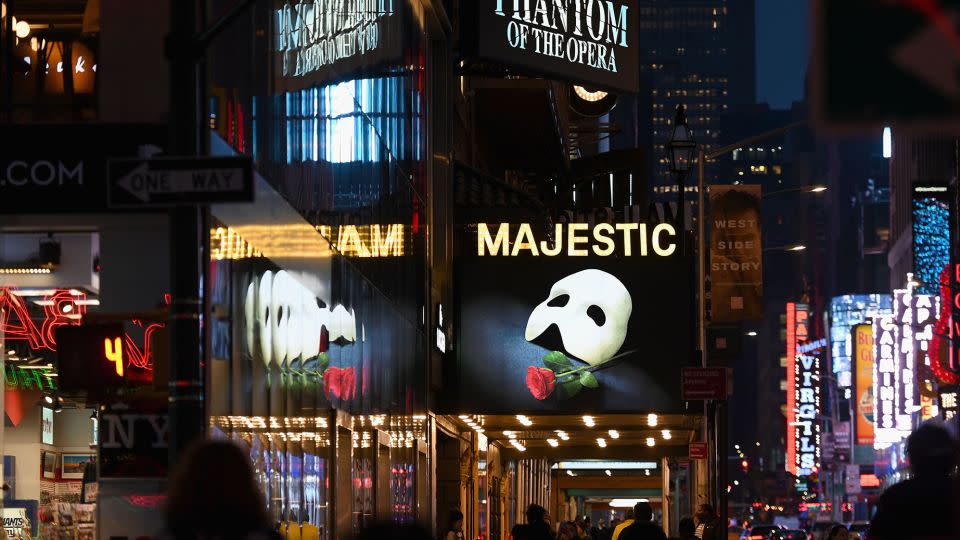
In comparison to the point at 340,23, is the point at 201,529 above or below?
below

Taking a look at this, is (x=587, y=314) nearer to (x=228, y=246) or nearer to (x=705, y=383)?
(x=705, y=383)

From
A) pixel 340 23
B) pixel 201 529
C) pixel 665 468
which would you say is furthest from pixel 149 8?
pixel 665 468

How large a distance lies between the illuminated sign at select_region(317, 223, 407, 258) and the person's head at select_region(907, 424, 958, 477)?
429 inches

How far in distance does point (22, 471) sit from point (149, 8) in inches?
507

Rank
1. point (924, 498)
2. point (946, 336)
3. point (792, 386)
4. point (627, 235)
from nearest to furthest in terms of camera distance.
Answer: point (924, 498), point (627, 235), point (946, 336), point (792, 386)

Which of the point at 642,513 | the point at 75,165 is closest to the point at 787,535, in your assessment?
the point at 642,513

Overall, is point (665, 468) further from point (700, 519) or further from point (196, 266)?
point (196, 266)

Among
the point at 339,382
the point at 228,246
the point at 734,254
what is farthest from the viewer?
the point at 734,254

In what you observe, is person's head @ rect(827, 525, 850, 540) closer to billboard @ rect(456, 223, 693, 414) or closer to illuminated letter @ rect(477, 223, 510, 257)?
billboard @ rect(456, 223, 693, 414)

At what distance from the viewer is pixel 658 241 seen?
34281 mm

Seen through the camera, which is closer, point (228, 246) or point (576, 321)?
point (228, 246)

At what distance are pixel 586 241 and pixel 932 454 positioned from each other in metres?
25.6

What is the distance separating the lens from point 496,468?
50.1 metres

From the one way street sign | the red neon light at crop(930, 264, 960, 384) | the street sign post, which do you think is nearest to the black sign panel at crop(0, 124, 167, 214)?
the one way street sign
